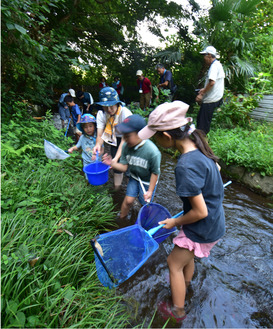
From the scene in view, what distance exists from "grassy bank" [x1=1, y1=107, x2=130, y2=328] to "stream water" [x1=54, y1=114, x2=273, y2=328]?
0.91 ft

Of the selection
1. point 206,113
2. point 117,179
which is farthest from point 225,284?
point 206,113

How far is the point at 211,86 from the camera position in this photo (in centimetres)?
421

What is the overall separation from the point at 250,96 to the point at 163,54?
4.04 m

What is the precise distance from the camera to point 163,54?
8367 millimetres

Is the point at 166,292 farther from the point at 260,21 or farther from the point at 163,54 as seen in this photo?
the point at 260,21

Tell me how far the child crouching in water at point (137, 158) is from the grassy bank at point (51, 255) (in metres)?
0.56

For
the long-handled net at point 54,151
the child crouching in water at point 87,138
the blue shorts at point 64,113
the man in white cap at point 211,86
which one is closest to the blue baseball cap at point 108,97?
the child crouching in water at point 87,138

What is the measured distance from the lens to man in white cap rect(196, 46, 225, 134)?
4.11 m

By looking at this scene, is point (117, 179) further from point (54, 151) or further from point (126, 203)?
point (54, 151)

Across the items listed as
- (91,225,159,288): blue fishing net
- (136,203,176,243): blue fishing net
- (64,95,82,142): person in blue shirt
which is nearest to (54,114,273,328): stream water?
(91,225,159,288): blue fishing net

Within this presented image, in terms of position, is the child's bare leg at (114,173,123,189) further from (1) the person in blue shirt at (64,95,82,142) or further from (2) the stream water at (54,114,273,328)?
(1) the person in blue shirt at (64,95,82,142)

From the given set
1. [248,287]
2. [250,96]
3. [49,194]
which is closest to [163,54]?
[250,96]

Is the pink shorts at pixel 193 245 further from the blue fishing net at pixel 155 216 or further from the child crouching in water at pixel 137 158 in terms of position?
the child crouching in water at pixel 137 158

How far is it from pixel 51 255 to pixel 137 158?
1.26 meters
